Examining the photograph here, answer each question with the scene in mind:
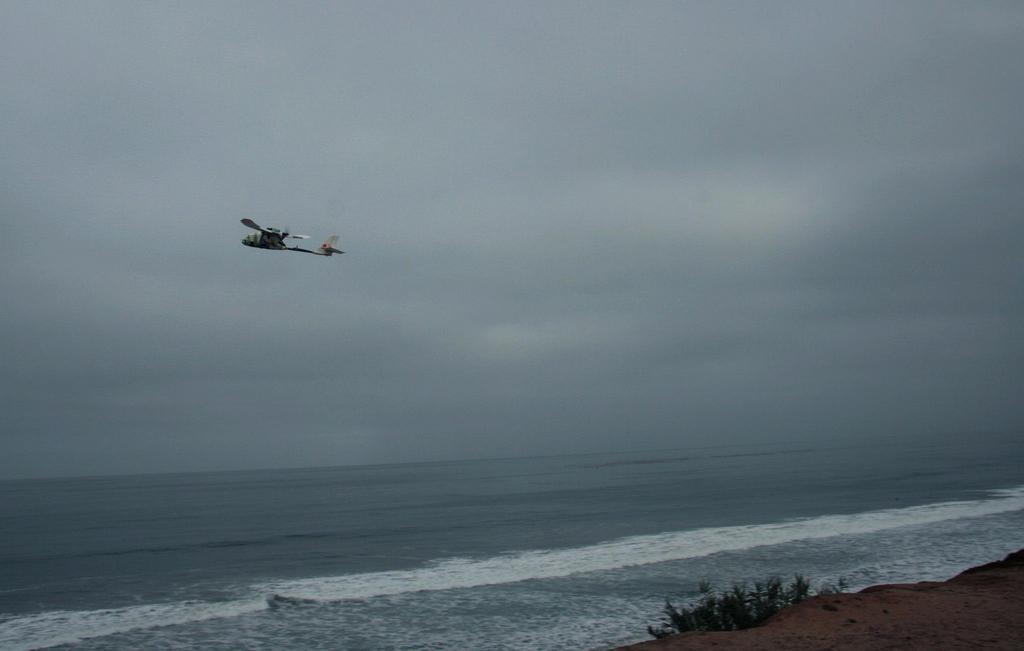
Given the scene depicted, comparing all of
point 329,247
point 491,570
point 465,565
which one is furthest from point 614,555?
point 329,247

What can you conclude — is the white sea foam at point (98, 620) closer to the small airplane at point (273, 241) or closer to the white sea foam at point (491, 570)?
the white sea foam at point (491, 570)

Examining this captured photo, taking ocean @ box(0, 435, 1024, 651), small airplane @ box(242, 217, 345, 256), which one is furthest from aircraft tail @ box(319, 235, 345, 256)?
ocean @ box(0, 435, 1024, 651)

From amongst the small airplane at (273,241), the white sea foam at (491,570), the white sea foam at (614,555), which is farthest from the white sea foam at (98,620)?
the small airplane at (273,241)

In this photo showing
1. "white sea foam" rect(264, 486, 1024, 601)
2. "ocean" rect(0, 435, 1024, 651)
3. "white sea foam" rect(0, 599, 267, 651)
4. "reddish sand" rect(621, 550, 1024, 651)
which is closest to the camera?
"reddish sand" rect(621, 550, 1024, 651)

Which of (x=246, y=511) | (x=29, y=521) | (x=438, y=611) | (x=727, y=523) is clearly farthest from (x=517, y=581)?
(x=29, y=521)

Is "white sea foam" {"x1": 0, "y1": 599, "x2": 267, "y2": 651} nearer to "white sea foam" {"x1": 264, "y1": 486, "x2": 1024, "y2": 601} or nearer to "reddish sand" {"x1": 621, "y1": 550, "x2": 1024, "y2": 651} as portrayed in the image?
"white sea foam" {"x1": 264, "y1": 486, "x2": 1024, "y2": 601}

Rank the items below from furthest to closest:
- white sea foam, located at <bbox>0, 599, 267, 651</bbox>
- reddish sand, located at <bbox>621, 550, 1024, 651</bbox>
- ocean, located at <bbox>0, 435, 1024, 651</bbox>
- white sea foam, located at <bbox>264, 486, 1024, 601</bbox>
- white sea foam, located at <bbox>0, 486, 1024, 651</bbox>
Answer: white sea foam, located at <bbox>264, 486, 1024, 601</bbox> → white sea foam, located at <bbox>0, 486, 1024, 651</bbox> → white sea foam, located at <bbox>0, 599, 267, 651</bbox> → ocean, located at <bbox>0, 435, 1024, 651</bbox> → reddish sand, located at <bbox>621, 550, 1024, 651</bbox>

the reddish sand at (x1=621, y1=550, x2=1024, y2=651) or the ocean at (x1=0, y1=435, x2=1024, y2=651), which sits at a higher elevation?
the reddish sand at (x1=621, y1=550, x2=1024, y2=651)

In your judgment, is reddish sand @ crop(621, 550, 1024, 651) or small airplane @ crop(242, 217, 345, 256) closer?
reddish sand @ crop(621, 550, 1024, 651)

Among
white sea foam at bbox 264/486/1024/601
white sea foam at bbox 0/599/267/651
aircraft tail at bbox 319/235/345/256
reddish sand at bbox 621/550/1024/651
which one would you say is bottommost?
white sea foam at bbox 264/486/1024/601
